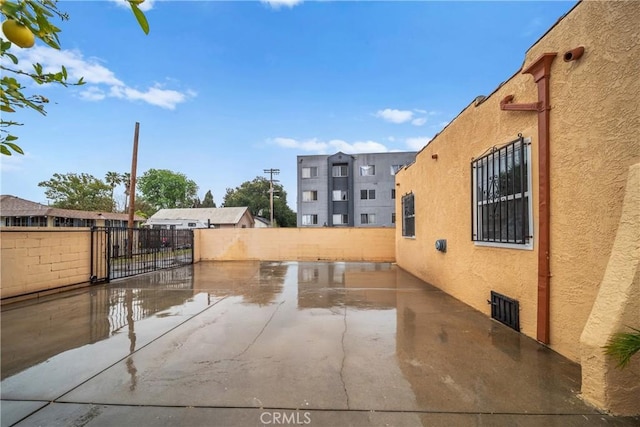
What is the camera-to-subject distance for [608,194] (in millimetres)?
2586

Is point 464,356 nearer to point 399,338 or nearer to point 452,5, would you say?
point 399,338

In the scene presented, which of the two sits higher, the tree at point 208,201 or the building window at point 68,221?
the tree at point 208,201

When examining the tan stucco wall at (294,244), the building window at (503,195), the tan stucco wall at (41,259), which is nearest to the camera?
the building window at (503,195)

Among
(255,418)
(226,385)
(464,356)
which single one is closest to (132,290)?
(226,385)

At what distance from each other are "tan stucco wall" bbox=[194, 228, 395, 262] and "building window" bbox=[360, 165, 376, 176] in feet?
46.3

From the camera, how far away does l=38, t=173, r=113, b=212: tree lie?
112 ft

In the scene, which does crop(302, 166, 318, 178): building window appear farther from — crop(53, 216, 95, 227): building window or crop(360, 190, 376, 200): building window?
crop(53, 216, 95, 227): building window

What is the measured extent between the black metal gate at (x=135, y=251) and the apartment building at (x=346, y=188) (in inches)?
576

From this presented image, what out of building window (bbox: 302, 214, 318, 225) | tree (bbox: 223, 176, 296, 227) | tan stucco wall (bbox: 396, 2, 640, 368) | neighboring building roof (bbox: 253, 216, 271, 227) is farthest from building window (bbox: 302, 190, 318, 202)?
tan stucco wall (bbox: 396, 2, 640, 368)

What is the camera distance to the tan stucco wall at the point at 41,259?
18.9 feet

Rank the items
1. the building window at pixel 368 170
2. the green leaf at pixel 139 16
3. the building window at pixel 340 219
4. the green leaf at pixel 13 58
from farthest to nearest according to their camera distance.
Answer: the building window at pixel 340 219, the building window at pixel 368 170, the green leaf at pixel 13 58, the green leaf at pixel 139 16

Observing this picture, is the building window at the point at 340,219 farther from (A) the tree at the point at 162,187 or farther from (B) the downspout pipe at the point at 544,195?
(A) the tree at the point at 162,187

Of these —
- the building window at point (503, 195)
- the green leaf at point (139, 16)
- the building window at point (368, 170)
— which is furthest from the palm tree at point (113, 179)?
the green leaf at point (139, 16)

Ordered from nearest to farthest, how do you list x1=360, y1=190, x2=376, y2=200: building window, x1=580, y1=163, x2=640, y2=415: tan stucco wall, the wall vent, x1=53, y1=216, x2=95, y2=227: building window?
1. x1=580, y1=163, x2=640, y2=415: tan stucco wall
2. the wall vent
3. x1=53, y1=216, x2=95, y2=227: building window
4. x1=360, y1=190, x2=376, y2=200: building window
